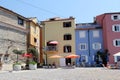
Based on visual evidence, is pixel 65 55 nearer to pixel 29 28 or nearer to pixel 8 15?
pixel 29 28

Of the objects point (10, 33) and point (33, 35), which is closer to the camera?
point (10, 33)

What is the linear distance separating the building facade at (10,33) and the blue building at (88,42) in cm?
1258

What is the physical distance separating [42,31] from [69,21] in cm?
716

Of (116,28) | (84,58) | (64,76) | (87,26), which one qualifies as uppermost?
(87,26)

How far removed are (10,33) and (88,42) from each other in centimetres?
1855

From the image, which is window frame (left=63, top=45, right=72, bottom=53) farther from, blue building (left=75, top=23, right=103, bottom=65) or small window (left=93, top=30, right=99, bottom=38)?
small window (left=93, top=30, right=99, bottom=38)

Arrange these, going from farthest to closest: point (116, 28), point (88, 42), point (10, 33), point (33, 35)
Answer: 1. point (88, 42)
2. point (33, 35)
3. point (116, 28)
4. point (10, 33)

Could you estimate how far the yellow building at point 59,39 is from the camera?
53.3 metres

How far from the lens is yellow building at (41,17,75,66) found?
53.3m

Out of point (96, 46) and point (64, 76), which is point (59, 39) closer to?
point (96, 46)

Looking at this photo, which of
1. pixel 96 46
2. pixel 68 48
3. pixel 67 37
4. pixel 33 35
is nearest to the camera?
pixel 33 35

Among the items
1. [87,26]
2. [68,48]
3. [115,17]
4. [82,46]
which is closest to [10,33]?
[68,48]

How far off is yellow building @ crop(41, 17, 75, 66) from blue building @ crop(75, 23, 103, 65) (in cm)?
132

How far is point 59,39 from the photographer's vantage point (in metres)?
54.0
